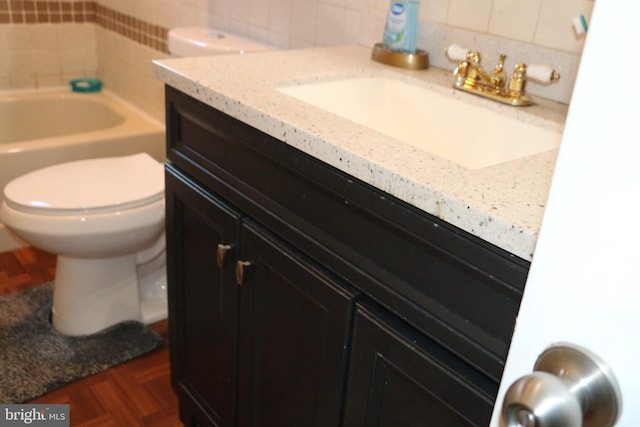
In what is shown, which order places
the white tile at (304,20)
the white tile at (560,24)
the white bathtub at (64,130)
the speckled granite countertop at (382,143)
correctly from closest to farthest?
the speckled granite countertop at (382,143), the white tile at (560,24), the white tile at (304,20), the white bathtub at (64,130)

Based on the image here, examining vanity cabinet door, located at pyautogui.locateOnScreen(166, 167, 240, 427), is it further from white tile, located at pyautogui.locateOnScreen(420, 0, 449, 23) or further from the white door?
the white door

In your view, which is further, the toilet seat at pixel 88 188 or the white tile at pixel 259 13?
the white tile at pixel 259 13

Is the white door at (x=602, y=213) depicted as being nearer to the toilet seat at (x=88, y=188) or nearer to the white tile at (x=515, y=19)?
the white tile at (x=515, y=19)

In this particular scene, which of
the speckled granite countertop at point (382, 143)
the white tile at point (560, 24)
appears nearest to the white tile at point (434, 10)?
the speckled granite countertop at point (382, 143)

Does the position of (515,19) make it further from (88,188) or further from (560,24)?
(88,188)

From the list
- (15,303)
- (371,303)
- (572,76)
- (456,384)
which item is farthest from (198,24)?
(456,384)

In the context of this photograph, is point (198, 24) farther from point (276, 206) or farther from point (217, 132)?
point (276, 206)

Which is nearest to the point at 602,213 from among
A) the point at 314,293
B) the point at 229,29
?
the point at 314,293

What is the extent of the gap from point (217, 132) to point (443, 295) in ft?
1.81

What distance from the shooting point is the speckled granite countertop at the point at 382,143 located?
708mm

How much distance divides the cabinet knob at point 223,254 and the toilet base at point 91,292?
805 mm

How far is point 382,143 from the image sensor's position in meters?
0.88

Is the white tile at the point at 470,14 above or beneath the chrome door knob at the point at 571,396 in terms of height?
above

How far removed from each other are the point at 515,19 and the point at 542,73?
0.55 feet
